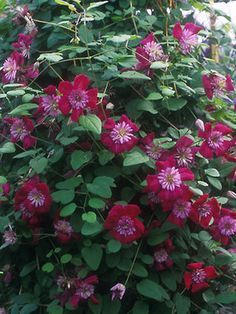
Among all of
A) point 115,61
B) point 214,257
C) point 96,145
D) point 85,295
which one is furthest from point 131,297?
point 115,61

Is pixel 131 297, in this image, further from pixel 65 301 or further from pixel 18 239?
pixel 18 239

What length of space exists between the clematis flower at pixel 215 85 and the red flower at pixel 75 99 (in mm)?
376

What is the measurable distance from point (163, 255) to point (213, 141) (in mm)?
359

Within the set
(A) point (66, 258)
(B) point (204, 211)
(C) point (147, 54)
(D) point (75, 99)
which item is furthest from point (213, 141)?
(A) point (66, 258)

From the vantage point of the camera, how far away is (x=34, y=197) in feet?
5.05

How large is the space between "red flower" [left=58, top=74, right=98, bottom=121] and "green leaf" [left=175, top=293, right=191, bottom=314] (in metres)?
0.58

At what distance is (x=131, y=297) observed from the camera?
1605 millimetres

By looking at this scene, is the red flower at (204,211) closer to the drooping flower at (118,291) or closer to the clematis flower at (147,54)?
the drooping flower at (118,291)

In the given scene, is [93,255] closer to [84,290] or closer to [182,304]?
[84,290]

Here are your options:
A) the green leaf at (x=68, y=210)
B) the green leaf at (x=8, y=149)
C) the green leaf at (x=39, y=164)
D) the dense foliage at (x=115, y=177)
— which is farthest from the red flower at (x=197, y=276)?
the green leaf at (x=8, y=149)

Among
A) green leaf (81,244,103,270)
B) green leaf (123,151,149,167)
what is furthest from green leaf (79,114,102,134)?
green leaf (81,244,103,270)

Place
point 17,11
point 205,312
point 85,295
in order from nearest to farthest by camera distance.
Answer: point 85,295
point 205,312
point 17,11

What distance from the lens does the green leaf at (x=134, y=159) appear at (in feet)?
4.76

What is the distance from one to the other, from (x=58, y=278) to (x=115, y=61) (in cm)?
65
